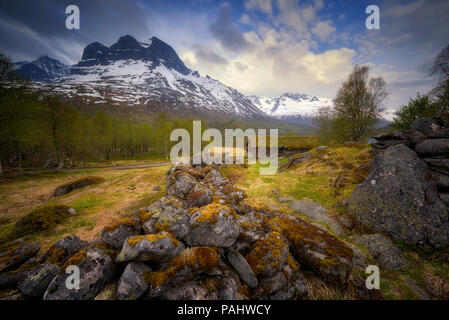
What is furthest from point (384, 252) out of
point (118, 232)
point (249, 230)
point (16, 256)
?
point (16, 256)

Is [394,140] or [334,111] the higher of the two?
[334,111]

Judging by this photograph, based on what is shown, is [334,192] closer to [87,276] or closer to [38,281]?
[87,276]

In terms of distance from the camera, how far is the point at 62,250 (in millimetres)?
5027

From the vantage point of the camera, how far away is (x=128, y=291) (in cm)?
354

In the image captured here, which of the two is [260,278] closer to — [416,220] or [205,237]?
[205,237]

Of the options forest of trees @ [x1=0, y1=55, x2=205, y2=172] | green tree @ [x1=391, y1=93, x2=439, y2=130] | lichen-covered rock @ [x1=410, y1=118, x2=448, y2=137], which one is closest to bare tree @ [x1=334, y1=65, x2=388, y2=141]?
green tree @ [x1=391, y1=93, x2=439, y2=130]

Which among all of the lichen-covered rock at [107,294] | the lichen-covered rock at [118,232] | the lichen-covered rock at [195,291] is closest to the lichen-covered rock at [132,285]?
the lichen-covered rock at [107,294]

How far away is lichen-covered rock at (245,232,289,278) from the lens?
4.58m

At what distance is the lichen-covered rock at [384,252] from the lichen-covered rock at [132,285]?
27.6ft

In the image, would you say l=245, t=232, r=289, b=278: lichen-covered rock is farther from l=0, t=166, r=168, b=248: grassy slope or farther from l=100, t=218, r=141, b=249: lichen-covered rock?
l=0, t=166, r=168, b=248: grassy slope
